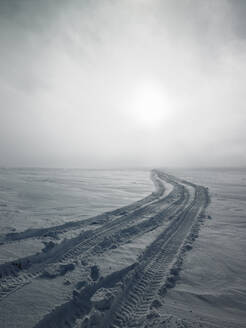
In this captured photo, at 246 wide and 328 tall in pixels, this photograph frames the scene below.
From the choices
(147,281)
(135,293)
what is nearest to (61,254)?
(135,293)

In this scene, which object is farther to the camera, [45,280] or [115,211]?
[115,211]

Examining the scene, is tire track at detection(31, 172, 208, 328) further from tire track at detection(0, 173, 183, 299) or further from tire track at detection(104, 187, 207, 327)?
tire track at detection(0, 173, 183, 299)

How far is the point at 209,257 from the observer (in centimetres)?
674

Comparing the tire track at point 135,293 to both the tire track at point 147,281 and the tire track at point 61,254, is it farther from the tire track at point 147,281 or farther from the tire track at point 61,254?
the tire track at point 61,254

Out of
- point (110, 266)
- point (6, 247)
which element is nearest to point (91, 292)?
point (110, 266)

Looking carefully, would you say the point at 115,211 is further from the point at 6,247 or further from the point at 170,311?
the point at 170,311

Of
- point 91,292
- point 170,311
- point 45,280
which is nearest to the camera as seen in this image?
point 170,311

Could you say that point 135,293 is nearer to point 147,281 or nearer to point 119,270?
point 147,281

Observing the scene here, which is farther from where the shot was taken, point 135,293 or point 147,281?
point 147,281

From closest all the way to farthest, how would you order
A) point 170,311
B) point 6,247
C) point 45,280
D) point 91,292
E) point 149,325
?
point 149,325
point 170,311
point 91,292
point 45,280
point 6,247

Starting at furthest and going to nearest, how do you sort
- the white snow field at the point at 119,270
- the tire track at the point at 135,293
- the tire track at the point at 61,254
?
the tire track at the point at 61,254 < the white snow field at the point at 119,270 < the tire track at the point at 135,293

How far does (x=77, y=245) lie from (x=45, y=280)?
2.19m

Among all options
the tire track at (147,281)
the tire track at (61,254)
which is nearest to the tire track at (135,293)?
the tire track at (147,281)

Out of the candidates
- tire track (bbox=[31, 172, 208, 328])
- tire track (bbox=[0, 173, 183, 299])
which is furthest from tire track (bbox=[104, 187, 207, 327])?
tire track (bbox=[0, 173, 183, 299])
